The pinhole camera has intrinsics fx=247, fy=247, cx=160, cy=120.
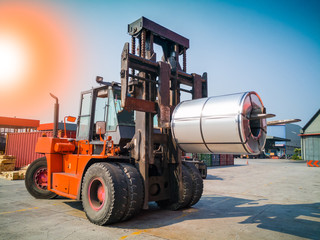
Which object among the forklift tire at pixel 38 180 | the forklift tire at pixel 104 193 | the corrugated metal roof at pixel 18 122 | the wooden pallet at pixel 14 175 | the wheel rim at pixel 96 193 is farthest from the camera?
the corrugated metal roof at pixel 18 122

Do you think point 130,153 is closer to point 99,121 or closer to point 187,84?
point 99,121

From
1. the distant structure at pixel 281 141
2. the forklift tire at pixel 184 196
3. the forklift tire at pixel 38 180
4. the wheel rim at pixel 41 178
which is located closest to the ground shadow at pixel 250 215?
the forklift tire at pixel 184 196

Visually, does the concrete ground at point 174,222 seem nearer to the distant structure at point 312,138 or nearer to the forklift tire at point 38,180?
the forklift tire at point 38,180

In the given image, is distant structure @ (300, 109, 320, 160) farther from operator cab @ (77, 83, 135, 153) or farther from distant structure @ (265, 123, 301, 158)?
operator cab @ (77, 83, 135, 153)

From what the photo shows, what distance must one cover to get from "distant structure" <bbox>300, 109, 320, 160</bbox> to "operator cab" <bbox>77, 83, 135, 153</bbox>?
1377 inches

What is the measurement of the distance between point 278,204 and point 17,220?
254 inches

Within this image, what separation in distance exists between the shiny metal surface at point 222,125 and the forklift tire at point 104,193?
1362 millimetres

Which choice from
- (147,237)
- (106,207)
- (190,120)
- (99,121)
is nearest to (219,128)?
(190,120)

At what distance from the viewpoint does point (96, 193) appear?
510 centimetres

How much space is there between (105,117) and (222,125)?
2.81 m

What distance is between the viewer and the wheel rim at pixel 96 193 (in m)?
4.92

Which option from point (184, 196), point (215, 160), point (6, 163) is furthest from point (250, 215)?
point (215, 160)

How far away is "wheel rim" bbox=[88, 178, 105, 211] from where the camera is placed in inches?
194

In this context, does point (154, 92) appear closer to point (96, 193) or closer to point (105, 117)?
point (105, 117)
